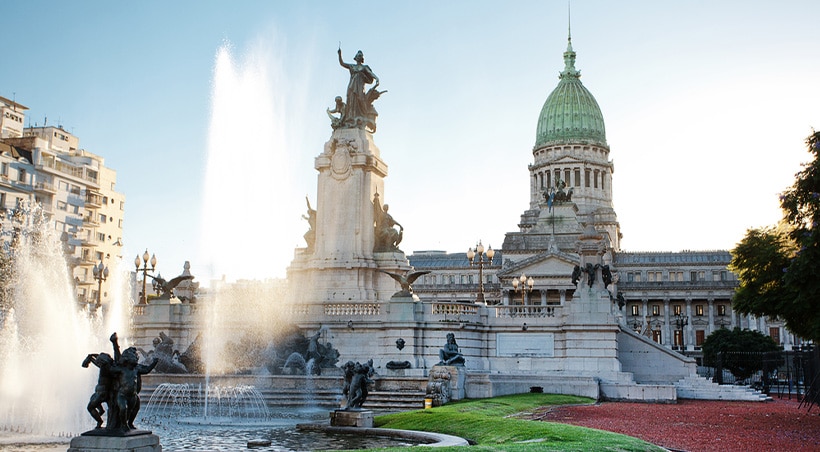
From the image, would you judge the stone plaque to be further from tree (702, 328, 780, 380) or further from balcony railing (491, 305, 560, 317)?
tree (702, 328, 780, 380)

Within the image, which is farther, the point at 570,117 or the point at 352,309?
the point at 570,117

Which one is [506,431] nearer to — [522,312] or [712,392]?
[522,312]

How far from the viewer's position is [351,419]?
21.9m

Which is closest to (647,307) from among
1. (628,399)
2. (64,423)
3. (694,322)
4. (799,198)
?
(694,322)

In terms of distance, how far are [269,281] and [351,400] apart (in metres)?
26.2

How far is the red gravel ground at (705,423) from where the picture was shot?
20688 millimetres

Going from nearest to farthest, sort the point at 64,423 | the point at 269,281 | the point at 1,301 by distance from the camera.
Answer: the point at 64,423
the point at 269,281
the point at 1,301

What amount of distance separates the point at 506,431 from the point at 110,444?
897cm

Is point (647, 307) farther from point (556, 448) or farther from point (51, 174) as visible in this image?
point (556, 448)

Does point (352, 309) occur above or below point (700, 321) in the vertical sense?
below

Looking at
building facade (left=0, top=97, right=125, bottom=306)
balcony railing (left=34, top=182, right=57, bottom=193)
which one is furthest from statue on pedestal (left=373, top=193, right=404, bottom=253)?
balcony railing (left=34, top=182, right=57, bottom=193)

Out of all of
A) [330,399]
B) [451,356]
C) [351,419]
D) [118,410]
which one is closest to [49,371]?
[351,419]

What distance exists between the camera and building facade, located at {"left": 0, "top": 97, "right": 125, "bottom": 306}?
76000 mm

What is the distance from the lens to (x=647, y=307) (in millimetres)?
127188
